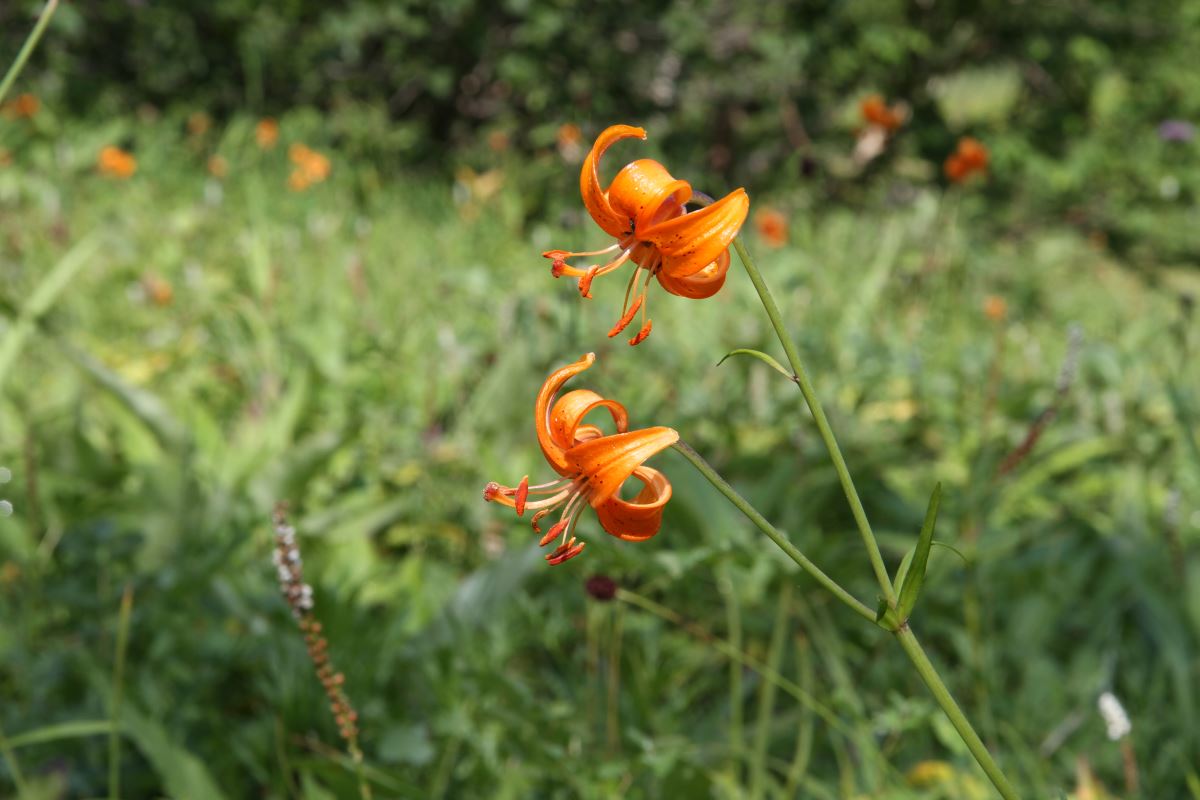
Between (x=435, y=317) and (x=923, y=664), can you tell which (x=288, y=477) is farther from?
(x=923, y=664)

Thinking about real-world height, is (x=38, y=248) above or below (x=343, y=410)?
above

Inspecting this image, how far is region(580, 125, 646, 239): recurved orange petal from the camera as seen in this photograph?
0.85 meters

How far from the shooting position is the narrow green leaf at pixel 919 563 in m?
0.80

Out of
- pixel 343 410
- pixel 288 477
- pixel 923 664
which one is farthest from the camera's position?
pixel 343 410

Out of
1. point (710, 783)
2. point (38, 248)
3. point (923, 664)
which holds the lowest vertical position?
point (710, 783)

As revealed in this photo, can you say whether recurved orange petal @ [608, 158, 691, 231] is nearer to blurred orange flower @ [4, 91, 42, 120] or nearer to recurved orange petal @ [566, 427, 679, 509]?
recurved orange petal @ [566, 427, 679, 509]

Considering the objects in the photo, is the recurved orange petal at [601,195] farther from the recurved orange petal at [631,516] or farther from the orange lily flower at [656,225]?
the recurved orange petal at [631,516]

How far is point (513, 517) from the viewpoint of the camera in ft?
6.28

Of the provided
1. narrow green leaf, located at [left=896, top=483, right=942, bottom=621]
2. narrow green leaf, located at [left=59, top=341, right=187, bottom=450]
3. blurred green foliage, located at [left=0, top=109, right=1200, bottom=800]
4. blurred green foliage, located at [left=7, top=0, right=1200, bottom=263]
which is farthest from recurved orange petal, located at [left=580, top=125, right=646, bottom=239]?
blurred green foliage, located at [left=7, top=0, right=1200, bottom=263]

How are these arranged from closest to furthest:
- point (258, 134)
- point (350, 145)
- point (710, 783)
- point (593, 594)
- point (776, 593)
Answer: point (593, 594) < point (710, 783) < point (776, 593) < point (258, 134) < point (350, 145)

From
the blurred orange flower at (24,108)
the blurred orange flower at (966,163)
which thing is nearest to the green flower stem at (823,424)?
the blurred orange flower at (966,163)

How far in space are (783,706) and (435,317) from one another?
193 centimetres

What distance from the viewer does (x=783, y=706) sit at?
78.3 inches

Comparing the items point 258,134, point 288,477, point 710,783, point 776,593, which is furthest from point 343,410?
point 258,134
